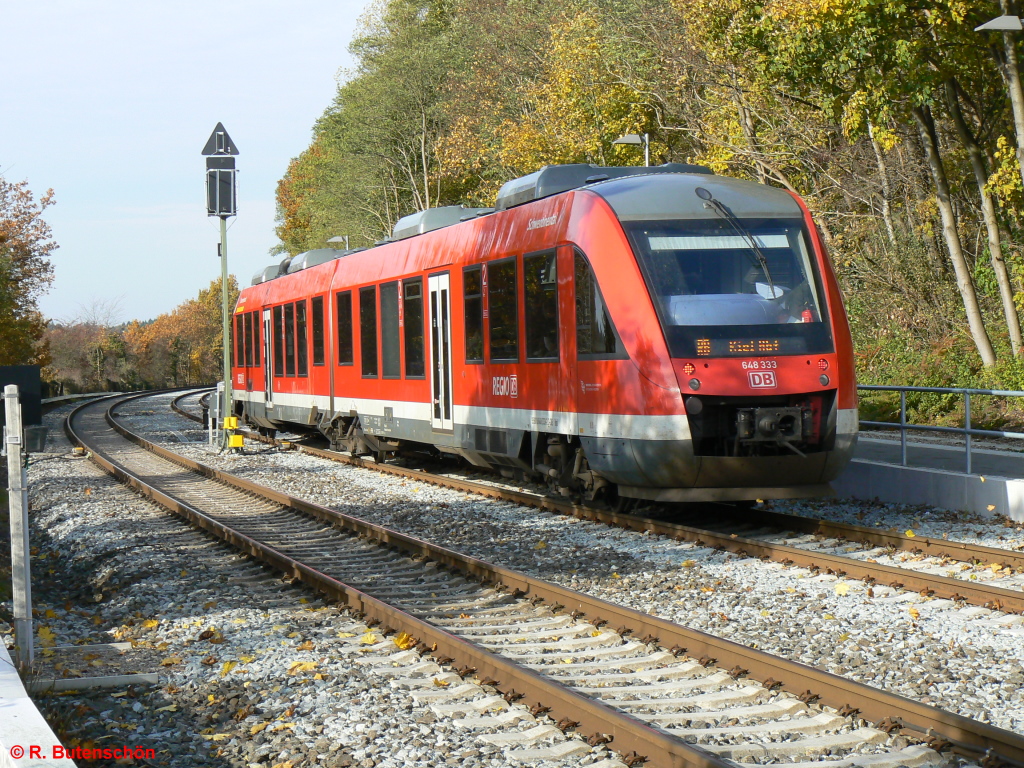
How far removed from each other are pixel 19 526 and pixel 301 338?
14.2 metres

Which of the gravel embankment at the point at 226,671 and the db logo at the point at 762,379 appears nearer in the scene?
the gravel embankment at the point at 226,671

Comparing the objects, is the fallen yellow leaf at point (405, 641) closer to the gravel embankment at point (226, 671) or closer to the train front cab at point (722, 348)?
the gravel embankment at point (226, 671)

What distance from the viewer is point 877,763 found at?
4.53 metres

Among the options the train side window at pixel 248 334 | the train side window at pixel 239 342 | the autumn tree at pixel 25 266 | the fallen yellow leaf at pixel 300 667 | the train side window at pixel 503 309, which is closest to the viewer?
the fallen yellow leaf at pixel 300 667

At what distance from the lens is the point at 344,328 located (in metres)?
18.2

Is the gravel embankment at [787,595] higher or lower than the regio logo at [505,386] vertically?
lower

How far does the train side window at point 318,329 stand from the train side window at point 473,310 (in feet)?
21.0

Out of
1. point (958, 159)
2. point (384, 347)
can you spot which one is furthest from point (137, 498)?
point (958, 159)

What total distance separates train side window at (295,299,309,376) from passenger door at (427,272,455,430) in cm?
630

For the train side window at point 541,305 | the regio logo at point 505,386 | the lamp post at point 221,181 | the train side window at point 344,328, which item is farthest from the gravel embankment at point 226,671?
the lamp post at point 221,181

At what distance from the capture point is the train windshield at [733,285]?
10000 millimetres

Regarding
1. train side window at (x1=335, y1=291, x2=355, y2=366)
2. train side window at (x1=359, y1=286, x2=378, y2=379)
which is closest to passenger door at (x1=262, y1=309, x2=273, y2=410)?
train side window at (x1=335, y1=291, x2=355, y2=366)

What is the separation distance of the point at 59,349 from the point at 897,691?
93603mm

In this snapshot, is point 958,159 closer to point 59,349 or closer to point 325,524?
point 325,524
